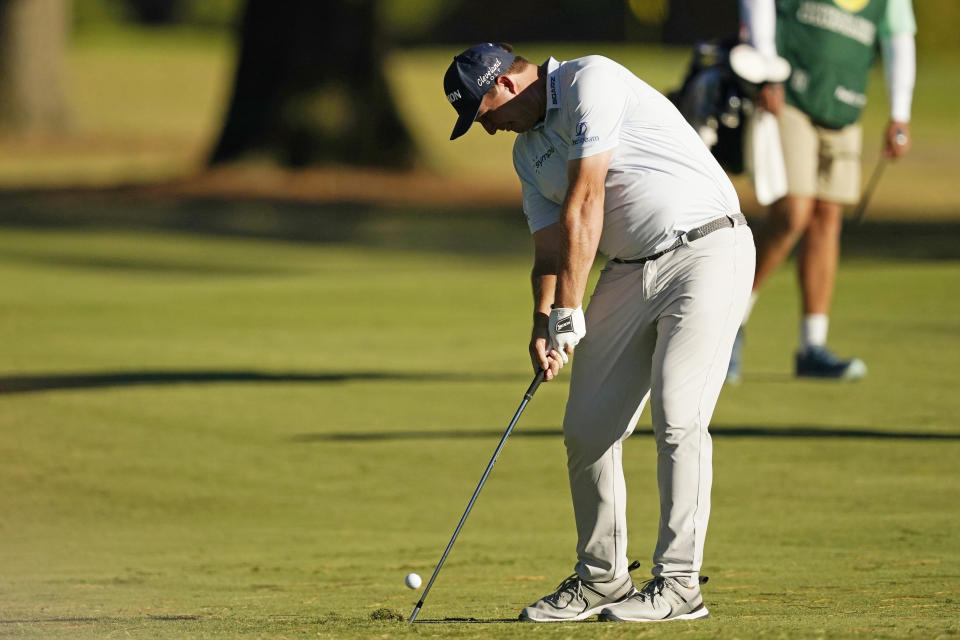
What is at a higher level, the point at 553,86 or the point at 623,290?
the point at 553,86

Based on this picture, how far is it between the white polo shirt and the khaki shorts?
186 inches

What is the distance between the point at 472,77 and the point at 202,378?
5901mm

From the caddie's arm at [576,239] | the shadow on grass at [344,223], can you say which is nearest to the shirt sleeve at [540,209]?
the caddie's arm at [576,239]

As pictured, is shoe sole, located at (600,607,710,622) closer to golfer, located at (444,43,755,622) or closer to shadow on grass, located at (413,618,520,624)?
golfer, located at (444,43,755,622)

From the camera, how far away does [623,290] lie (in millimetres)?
5699

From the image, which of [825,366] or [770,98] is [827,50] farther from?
[825,366]

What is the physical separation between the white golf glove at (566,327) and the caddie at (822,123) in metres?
4.90

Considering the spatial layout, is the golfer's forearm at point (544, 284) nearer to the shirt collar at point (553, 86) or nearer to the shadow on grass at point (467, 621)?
the shirt collar at point (553, 86)

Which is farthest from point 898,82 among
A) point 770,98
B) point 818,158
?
point 770,98

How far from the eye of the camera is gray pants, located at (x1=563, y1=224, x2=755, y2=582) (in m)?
5.55

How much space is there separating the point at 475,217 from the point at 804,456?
17.0 meters

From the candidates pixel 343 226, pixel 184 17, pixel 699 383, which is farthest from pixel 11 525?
pixel 184 17

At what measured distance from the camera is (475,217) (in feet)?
83.3

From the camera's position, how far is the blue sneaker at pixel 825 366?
10.6 m
